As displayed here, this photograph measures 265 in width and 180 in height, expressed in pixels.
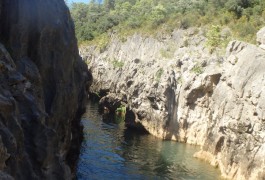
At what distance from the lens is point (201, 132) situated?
4484 cm

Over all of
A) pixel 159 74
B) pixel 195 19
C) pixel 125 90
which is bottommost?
pixel 125 90

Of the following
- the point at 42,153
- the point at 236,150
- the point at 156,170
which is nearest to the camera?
the point at 42,153

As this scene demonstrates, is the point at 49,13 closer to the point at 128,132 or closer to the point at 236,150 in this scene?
the point at 236,150

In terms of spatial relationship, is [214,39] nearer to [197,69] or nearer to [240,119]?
[197,69]

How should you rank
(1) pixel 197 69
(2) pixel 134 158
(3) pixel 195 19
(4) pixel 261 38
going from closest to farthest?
(4) pixel 261 38 → (2) pixel 134 158 → (1) pixel 197 69 → (3) pixel 195 19

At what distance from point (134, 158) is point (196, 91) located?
12.2 m

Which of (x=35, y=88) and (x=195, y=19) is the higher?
(x=195, y=19)

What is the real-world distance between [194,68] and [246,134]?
16584 mm

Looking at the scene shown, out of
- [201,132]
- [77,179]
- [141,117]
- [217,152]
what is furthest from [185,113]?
[77,179]

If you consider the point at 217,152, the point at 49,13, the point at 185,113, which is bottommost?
the point at 217,152

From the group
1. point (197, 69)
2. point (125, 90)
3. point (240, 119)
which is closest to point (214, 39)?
point (197, 69)

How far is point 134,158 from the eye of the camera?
38.4 metres

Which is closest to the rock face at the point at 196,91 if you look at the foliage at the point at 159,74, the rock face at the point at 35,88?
the foliage at the point at 159,74

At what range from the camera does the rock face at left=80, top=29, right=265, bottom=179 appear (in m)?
32.5
